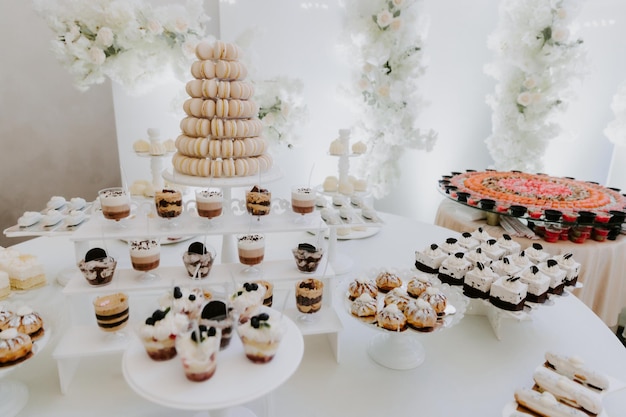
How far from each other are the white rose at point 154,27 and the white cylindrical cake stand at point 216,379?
216 centimetres

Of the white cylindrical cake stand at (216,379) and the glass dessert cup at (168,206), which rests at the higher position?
the glass dessert cup at (168,206)

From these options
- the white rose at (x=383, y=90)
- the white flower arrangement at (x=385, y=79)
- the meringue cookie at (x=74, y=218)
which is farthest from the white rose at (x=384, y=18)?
the meringue cookie at (x=74, y=218)

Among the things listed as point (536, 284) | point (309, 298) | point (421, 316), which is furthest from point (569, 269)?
point (309, 298)

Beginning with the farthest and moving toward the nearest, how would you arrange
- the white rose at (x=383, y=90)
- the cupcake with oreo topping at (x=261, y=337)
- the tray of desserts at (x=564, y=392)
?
the white rose at (x=383, y=90), the tray of desserts at (x=564, y=392), the cupcake with oreo topping at (x=261, y=337)

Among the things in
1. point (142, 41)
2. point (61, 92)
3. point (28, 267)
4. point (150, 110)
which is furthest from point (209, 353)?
point (61, 92)

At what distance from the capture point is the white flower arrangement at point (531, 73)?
410 cm

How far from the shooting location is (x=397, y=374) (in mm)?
1746

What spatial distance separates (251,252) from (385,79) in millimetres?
2832

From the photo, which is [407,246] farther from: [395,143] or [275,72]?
[275,72]

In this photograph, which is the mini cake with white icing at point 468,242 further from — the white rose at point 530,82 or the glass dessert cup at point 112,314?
the white rose at point 530,82

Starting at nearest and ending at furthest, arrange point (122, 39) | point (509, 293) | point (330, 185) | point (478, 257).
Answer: point (509, 293) < point (478, 257) < point (122, 39) < point (330, 185)

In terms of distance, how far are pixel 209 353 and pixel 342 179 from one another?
6.18 feet

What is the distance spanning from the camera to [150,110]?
3434mm

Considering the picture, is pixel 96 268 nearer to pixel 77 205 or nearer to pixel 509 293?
pixel 77 205
